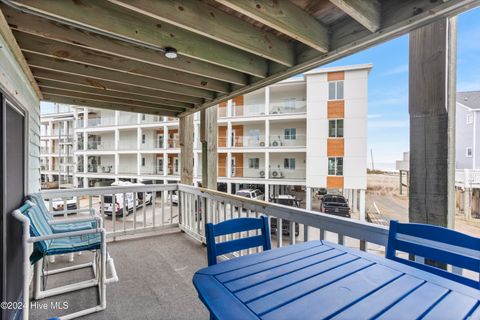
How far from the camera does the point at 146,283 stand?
8.28 feet

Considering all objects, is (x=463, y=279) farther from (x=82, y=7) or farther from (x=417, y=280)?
(x=82, y=7)

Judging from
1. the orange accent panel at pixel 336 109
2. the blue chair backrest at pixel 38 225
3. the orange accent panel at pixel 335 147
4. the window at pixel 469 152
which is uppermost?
the orange accent panel at pixel 336 109

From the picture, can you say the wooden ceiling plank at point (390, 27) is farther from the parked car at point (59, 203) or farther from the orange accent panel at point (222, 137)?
the orange accent panel at point (222, 137)

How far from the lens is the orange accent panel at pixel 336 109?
9.17 m

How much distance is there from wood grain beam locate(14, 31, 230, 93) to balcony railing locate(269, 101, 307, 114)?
796 cm

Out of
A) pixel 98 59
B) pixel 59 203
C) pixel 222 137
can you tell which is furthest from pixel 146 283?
pixel 222 137

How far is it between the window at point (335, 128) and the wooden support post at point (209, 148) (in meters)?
7.12

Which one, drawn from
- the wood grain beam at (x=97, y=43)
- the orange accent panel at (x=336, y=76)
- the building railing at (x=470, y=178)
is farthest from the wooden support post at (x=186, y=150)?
the orange accent panel at (x=336, y=76)

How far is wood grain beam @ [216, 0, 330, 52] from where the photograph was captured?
4.80 feet

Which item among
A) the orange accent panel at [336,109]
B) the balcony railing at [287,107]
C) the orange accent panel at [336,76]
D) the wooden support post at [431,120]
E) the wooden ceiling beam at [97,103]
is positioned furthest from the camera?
the balcony railing at [287,107]

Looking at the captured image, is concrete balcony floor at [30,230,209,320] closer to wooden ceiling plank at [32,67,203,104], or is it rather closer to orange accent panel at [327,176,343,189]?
wooden ceiling plank at [32,67,203,104]

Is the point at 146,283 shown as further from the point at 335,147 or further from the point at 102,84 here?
the point at 335,147

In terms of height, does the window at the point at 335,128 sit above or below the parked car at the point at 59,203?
above

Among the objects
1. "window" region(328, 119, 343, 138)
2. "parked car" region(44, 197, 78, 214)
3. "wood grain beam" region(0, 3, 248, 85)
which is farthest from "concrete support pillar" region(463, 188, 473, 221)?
"window" region(328, 119, 343, 138)
